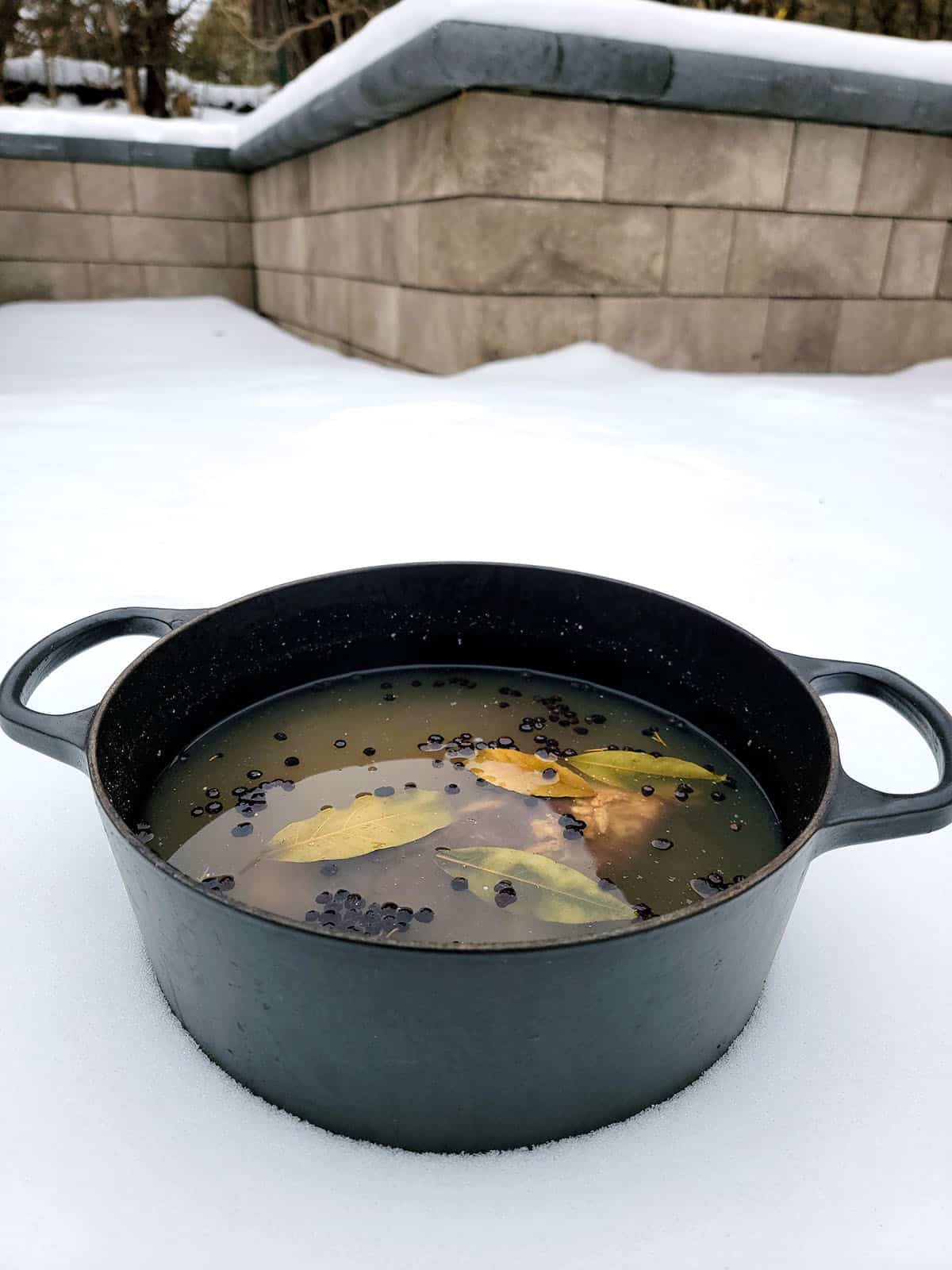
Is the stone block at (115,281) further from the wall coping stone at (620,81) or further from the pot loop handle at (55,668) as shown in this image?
the pot loop handle at (55,668)

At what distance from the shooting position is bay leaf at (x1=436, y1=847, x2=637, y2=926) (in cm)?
108

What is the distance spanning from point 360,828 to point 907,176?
4768mm

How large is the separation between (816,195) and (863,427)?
1.47 metres

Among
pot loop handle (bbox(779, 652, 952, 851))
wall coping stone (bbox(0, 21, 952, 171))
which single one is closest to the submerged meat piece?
pot loop handle (bbox(779, 652, 952, 851))

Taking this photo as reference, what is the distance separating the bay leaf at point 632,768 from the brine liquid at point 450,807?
1 cm

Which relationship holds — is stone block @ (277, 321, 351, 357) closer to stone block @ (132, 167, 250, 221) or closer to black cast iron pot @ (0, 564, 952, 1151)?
stone block @ (132, 167, 250, 221)

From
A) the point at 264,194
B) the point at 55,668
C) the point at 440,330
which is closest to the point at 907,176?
the point at 440,330

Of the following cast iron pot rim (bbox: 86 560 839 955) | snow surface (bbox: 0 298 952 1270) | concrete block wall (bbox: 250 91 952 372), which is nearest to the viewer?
cast iron pot rim (bbox: 86 560 839 955)

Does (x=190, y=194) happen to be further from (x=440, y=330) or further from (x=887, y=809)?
(x=887, y=809)

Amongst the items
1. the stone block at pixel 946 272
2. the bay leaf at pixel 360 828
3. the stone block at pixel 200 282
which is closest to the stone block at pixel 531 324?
the stone block at pixel 946 272

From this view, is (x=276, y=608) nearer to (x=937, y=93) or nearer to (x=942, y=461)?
(x=942, y=461)

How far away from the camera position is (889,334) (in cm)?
487

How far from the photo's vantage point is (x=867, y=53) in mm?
4223

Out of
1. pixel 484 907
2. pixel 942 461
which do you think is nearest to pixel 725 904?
pixel 484 907
